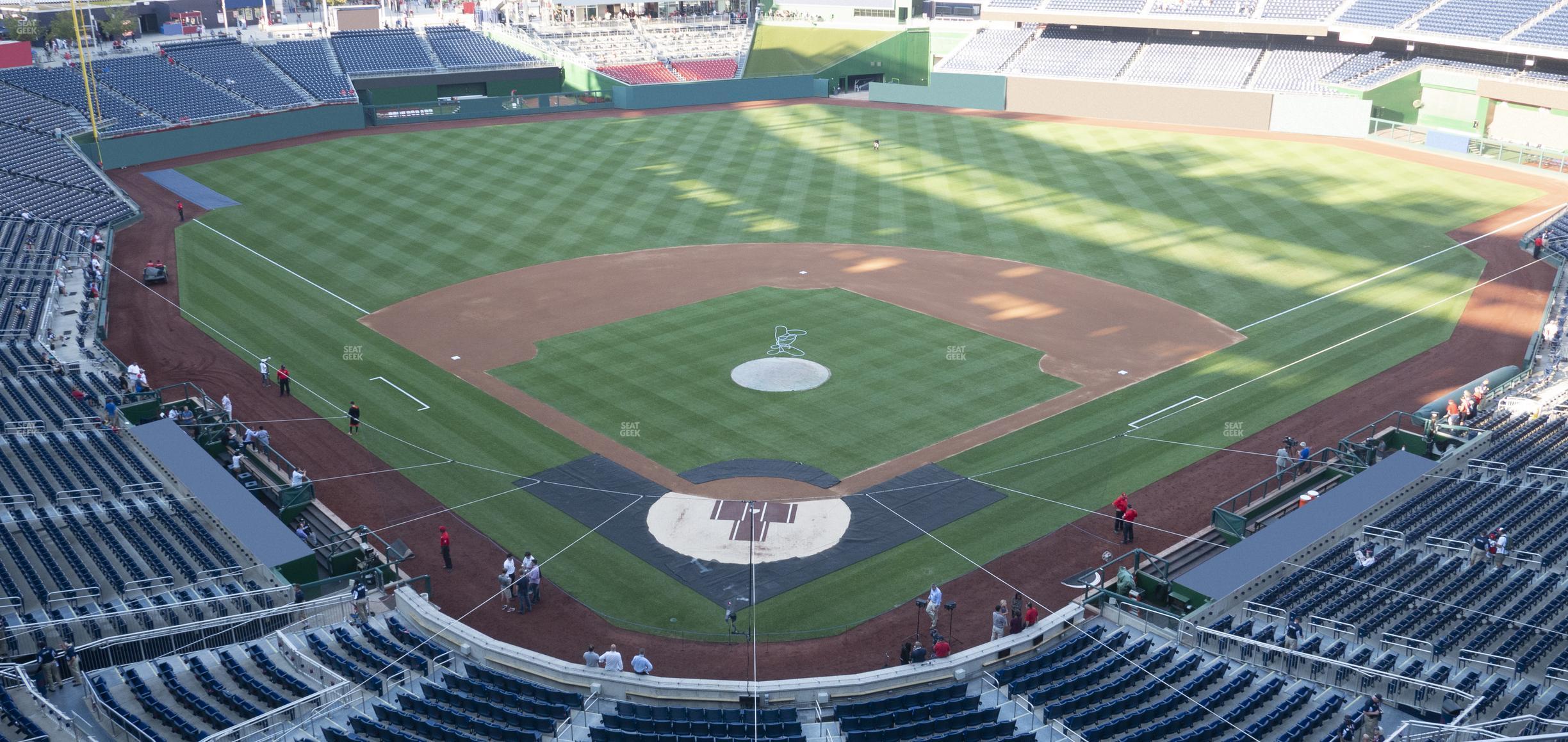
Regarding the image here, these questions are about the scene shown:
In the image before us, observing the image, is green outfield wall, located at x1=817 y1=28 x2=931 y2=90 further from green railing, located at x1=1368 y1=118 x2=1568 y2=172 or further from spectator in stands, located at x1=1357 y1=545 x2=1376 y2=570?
spectator in stands, located at x1=1357 y1=545 x2=1376 y2=570

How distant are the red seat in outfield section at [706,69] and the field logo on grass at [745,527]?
5445cm

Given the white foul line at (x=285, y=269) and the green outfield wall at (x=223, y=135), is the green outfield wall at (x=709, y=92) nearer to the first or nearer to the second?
the green outfield wall at (x=223, y=135)

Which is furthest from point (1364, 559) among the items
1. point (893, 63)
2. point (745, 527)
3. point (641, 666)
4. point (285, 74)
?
point (285, 74)

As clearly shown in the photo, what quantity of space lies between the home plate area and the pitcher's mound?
556cm

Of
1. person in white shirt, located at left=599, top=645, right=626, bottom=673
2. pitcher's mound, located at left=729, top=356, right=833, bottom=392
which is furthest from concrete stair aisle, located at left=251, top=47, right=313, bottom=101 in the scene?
person in white shirt, located at left=599, top=645, right=626, bottom=673

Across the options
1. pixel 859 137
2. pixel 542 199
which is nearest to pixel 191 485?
pixel 542 199

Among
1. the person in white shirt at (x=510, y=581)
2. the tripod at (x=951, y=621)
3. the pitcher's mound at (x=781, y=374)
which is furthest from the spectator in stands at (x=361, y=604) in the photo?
the pitcher's mound at (x=781, y=374)

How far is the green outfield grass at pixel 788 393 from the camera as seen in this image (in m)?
28.8

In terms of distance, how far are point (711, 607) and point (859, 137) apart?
43.2 m

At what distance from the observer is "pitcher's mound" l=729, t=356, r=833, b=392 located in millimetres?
31969

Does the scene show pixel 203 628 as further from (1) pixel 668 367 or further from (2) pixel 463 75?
(2) pixel 463 75

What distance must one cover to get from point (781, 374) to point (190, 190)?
33634 millimetres

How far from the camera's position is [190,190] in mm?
52438

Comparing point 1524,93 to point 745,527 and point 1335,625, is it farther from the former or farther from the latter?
point 745,527
